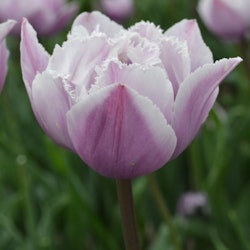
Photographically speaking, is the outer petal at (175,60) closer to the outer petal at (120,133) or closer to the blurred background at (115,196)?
the outer petal at (120,133)

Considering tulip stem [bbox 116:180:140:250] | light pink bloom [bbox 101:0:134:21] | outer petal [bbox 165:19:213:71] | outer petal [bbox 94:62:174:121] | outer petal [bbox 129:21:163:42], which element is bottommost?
light pink bloom [bbox 101:0:134:21]

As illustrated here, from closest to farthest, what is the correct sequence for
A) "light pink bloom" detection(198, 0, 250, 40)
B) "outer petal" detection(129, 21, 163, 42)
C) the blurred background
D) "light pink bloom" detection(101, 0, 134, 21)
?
"outer petal" detection(129, 21, 163, 42) < the blurred background < "light pink bloom" detection(198, 0, 250, 40) < "light pink bloom" detection(101, 0, 134, 21)

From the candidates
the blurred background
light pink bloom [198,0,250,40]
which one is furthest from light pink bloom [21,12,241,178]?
light pink bloom [198,0,250,40]

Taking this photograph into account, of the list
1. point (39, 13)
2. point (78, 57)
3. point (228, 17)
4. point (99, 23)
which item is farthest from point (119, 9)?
point (78, 57)

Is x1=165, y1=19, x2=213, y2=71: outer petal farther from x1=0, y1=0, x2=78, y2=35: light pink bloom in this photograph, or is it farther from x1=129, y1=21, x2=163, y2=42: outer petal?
x1=0, y1=0, x2=78, y2=35: light pink bloom

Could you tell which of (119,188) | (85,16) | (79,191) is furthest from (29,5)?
(119,188)

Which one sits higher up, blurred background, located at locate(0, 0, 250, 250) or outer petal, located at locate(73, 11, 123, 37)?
outer petal, located at locate(73, 11, 123, 37)

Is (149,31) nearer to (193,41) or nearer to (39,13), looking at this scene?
(193,41)
